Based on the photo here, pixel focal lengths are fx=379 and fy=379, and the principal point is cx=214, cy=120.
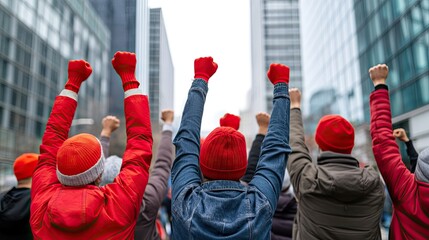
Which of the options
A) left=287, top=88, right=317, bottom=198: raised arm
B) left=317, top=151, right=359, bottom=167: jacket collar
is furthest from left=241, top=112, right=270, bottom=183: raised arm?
left=317, top=151, right=359, bottom=167: jacket collar

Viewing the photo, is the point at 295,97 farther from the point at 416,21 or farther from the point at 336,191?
the point at 416,21

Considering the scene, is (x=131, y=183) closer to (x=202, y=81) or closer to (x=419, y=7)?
(x=202, y=81)

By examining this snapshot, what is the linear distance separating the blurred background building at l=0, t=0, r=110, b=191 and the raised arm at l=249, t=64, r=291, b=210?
74.2 feet

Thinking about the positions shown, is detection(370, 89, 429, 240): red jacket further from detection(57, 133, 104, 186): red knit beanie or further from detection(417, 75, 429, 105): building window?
detection(417, 75, 429, 105): building window

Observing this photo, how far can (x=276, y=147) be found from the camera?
1631 mm

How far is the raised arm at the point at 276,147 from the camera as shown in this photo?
1544mm

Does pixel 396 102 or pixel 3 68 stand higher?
pixel 3 68

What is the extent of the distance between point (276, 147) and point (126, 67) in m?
0.89

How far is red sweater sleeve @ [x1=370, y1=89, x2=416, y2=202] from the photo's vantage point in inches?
80.8

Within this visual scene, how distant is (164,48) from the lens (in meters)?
3.20

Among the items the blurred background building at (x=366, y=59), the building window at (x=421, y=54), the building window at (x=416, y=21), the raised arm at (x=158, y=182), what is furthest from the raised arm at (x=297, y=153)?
the building window at (x=416, y=21)

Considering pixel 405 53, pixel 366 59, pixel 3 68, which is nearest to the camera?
pixel 405 53

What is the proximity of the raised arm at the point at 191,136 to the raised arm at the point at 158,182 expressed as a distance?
59 centimetres

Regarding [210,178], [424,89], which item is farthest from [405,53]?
[210,178]
